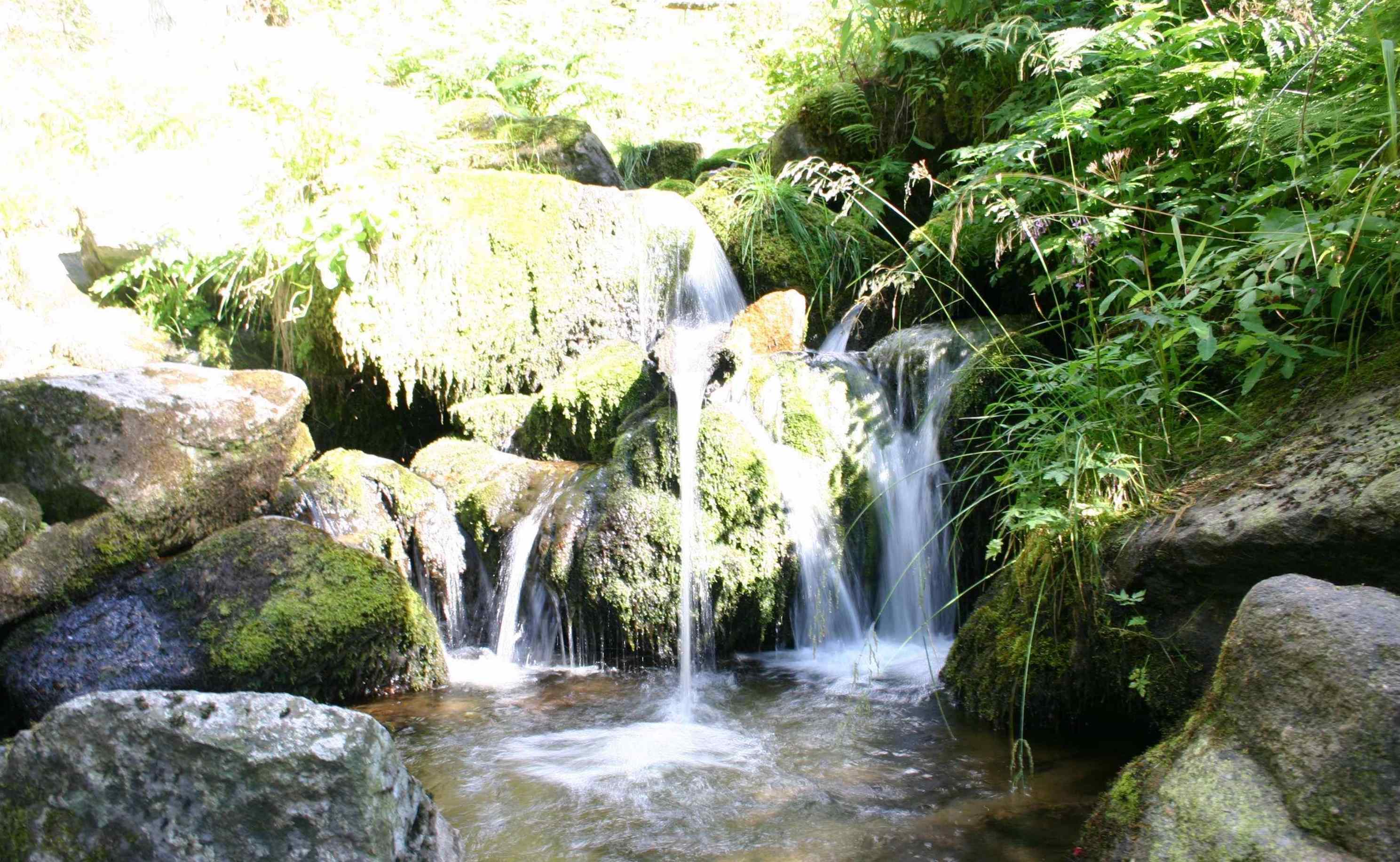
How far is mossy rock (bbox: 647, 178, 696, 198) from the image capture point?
28.6 ft

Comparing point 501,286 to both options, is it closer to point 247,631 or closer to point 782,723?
point 247,631

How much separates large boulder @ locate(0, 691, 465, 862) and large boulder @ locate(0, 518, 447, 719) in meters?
2.08

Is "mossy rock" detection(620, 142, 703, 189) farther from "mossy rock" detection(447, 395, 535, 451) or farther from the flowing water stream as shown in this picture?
"mossy rock" detection(447, 395, 535, 451)

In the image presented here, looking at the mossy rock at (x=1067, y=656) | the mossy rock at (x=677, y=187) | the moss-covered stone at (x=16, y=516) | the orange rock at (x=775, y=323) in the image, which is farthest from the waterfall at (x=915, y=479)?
the moss-covered stone at (x=16, y=516)

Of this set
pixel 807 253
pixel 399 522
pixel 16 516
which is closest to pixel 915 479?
pixel 807 253

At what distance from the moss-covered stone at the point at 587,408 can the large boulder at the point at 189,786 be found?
12.3 feet

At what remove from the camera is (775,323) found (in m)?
6.57

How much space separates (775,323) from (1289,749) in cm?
490

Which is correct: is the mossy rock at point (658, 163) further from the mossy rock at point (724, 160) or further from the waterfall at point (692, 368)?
the waterfall at point (692, 368)

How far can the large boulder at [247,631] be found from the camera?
4.05 metres

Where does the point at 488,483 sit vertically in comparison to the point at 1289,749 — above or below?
above

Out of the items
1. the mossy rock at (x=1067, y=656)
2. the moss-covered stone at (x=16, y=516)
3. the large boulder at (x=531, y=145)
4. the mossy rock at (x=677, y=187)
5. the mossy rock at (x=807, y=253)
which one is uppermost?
the large boulder at (x=531, y=145)

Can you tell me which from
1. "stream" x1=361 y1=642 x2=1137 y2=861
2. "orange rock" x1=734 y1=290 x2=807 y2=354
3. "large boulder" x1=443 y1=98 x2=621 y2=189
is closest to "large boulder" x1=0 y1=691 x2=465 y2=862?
"stream" x1=361 y1=642 x2=1137 y2=861

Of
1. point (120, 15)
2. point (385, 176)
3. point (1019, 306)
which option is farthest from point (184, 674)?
point (120, 15)
